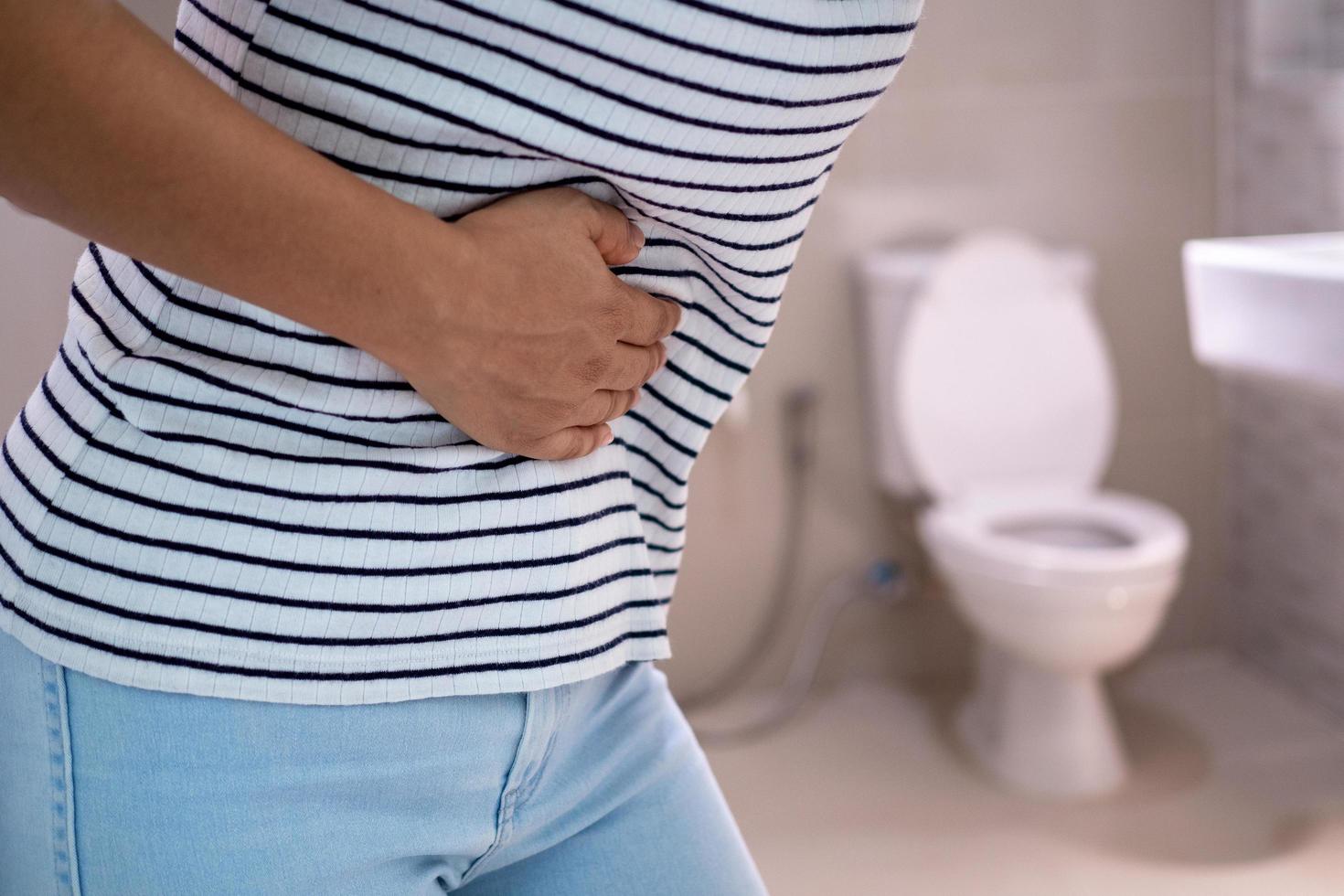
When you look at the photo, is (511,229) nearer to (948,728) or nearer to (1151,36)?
(948,728)

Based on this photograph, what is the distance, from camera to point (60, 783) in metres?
0.49

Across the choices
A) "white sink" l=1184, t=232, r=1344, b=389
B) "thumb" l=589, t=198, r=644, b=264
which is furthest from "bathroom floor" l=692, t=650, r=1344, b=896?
"thumb" l=589, t=198, r=644, b=264

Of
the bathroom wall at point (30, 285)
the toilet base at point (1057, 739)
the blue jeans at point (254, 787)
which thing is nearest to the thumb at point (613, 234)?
the blue jeans at point (254, 787)

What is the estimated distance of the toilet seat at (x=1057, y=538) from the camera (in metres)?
1.90

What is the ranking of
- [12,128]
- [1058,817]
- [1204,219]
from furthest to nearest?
[1204,219] < [1058,817] < [12,128]

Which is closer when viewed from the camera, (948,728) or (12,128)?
(12,128)

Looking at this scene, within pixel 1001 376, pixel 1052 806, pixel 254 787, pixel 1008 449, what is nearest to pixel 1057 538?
pixel 1008 449

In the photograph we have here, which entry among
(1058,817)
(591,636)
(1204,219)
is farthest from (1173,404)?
(591,636)

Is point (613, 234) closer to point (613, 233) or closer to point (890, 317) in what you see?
point (613, 233)

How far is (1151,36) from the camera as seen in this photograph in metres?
2.39

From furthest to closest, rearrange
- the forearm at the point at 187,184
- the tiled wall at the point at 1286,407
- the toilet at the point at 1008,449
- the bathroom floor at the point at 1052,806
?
1. the tiled wall at the point at 1286,407
2. the toilet at the point at 1008,449
3. the bathroom floor at the point at 1052,806
4. the forearm at the point at 187,184

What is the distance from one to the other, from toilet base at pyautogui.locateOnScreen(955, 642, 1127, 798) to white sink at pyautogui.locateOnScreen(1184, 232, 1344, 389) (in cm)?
68

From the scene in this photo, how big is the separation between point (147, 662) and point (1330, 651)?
2.28 meters

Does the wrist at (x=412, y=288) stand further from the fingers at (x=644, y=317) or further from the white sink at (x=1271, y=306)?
the white sink at (x=1271, y=306)
